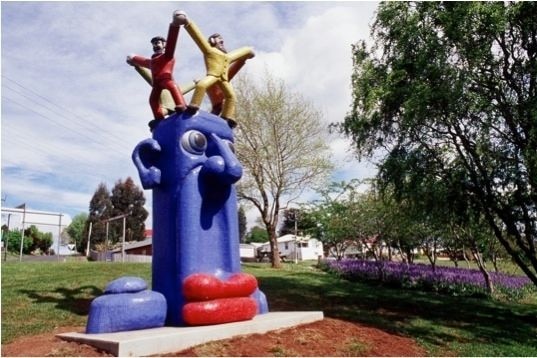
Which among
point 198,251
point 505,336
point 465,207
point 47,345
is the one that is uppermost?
point 465,207

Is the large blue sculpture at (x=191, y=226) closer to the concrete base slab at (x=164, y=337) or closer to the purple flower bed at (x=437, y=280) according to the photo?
the concrete base slab at (x=164, y=337)

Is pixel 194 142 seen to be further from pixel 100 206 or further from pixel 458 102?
pixel 100 206

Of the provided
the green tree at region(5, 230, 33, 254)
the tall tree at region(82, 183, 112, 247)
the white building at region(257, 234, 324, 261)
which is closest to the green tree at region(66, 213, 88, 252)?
the tall tree at region(82, 183, 112, 247)

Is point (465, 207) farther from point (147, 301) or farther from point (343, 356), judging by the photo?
point (147, 301)

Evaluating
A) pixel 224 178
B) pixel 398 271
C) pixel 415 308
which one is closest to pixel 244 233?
pixel 398 271

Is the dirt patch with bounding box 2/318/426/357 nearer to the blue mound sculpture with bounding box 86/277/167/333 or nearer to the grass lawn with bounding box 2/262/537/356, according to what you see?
the blue mound sculpture with bounding box 86/277/167/333

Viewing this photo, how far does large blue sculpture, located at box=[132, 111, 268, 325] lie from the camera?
683cm

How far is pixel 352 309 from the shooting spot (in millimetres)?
11742

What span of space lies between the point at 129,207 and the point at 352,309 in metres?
48.1

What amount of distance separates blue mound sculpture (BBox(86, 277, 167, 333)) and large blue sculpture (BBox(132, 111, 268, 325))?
9.8 inches

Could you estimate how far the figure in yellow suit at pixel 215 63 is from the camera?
7.48 metres

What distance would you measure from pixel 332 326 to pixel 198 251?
2.62 meters

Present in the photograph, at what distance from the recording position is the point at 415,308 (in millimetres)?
12961

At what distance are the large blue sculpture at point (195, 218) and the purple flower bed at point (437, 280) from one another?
1343 centimetres
